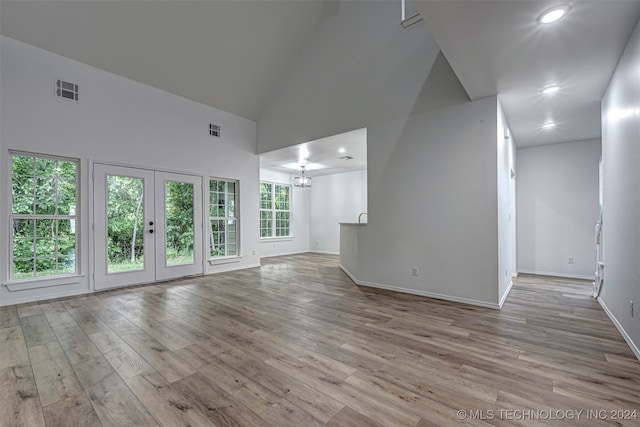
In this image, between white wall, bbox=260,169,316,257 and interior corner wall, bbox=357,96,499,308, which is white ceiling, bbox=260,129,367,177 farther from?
interior corner wall, bbox=357,96,499,308

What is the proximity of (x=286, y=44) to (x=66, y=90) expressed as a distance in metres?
3.61

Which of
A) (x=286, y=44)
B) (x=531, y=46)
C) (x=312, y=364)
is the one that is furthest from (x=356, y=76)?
(x=312, y=364)

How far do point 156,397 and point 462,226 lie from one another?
12.0ft

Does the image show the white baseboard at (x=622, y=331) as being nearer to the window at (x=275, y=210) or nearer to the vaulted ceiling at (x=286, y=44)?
the vaulted ceiling at (x=286, y=44)

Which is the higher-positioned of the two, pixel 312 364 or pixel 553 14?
pixel 553 14

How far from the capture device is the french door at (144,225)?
4426mm

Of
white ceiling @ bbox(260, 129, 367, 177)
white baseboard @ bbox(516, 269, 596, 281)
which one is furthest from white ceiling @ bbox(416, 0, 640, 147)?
white baseboard @ bbox(516, 269, 596, 281)

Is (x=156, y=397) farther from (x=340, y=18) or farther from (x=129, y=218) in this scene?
(x=340, y=18)

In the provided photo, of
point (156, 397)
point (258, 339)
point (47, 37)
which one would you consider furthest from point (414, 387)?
point (47, 37)

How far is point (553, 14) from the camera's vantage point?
6.93ft

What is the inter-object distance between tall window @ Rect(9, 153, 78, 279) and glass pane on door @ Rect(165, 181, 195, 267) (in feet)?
4.32

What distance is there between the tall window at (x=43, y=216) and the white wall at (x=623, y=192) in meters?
6.61

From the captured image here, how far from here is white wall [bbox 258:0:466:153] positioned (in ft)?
13.0

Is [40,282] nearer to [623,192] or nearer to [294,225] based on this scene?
[294,225]
